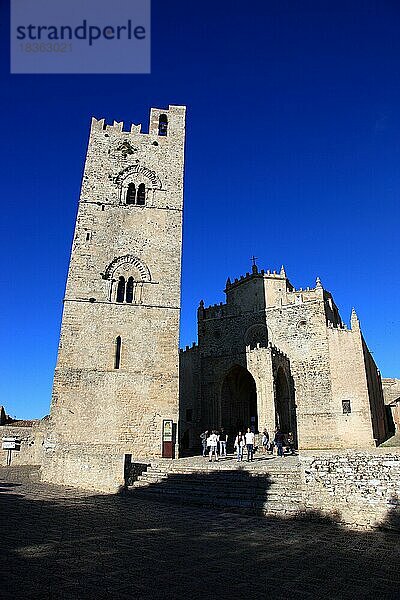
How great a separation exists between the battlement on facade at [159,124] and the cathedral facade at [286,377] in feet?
46.6

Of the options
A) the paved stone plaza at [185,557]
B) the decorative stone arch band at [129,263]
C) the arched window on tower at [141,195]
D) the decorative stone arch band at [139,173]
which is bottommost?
the paved stone plaza at [185,557]

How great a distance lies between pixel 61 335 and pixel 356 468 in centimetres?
1412

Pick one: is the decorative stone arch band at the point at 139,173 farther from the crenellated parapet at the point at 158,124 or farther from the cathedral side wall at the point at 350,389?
the cathedral side wall at the point at 350,389

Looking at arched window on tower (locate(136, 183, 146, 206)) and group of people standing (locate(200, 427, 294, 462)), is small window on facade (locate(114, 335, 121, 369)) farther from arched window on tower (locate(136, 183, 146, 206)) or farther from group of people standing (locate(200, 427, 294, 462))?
arched window on tower (locate(136, 183, 146, 206))

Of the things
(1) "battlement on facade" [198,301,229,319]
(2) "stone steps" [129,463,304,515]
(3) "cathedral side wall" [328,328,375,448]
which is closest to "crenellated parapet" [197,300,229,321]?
(1) "battlement on facade" [198,301,229,319]

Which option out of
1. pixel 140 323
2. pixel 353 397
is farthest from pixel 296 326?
pixel 140 323

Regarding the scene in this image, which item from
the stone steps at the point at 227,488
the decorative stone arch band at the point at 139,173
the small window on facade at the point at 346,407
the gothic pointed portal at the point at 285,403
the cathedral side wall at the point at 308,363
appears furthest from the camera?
the gothic pointed portal at the point at 285,403

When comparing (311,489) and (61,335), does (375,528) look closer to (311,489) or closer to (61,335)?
(311,489)

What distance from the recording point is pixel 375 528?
8.66 m

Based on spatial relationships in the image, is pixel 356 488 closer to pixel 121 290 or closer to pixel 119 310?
pixel 119 310

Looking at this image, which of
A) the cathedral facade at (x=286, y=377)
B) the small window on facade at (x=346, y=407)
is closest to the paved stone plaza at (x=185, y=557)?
the cathedral facade at (x=286, y=377)

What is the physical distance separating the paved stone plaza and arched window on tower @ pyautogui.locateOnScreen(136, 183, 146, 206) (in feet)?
54.1

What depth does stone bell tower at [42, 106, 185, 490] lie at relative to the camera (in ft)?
58.9

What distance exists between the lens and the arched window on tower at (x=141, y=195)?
22.7 m
